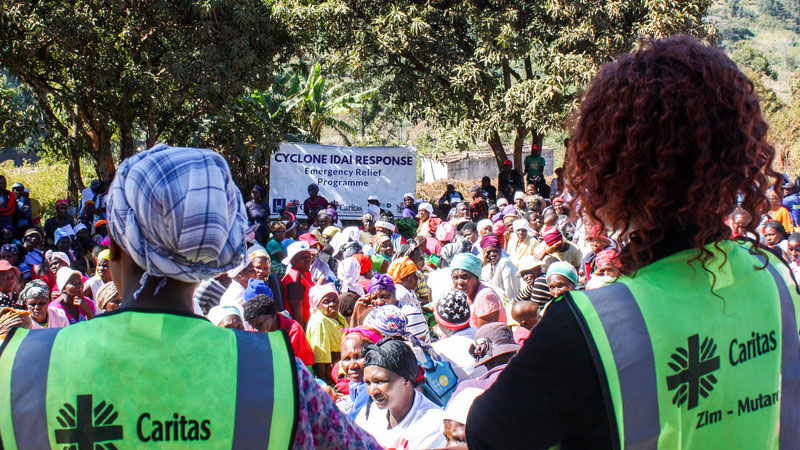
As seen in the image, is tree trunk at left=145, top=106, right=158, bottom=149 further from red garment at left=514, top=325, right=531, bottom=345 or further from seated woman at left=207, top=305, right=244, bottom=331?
red garment at left=514, top=325, right=531, bottom=345

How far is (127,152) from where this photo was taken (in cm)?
1470

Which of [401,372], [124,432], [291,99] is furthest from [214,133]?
[124,432]

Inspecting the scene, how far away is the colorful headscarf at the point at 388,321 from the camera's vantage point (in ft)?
16.8

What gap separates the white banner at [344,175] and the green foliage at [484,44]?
6.13 feet

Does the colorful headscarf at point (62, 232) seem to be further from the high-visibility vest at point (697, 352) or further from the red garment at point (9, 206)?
the high-visibility vest at point (697, 352)

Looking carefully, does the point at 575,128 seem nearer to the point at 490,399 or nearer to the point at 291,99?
the point at 490,399

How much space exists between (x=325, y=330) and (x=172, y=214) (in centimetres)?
478

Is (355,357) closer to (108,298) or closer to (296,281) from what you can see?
(108,298)

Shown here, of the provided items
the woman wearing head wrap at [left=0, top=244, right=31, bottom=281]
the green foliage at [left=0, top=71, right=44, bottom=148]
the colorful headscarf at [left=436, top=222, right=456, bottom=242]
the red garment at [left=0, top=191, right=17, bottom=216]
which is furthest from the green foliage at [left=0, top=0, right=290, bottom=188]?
the colorful headscarf at [left=436, top=222, right=456, bottom=242]

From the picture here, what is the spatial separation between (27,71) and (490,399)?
44.6 ft

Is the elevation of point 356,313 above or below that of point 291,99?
below

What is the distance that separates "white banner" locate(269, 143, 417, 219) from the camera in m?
15.8

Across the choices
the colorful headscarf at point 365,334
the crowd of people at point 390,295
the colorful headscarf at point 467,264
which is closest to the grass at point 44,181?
the crowd of people at point 390,295

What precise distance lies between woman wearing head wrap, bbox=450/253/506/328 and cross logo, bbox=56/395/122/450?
4.94m
